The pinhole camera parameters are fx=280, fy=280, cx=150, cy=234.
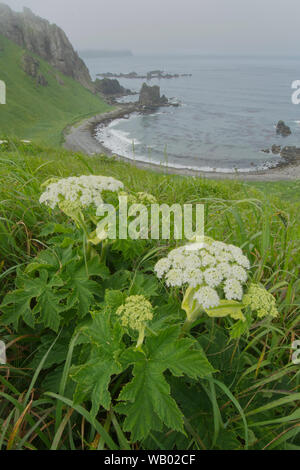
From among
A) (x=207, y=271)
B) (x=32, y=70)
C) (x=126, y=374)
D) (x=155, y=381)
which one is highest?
(x=32, y=70)

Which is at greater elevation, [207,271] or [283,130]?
[283,130]

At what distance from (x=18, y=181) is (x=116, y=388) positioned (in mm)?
4026

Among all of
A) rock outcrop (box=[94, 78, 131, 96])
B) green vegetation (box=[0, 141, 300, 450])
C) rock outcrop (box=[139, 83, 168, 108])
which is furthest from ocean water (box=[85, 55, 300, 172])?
green vegetation (box=[0, 141, 300, 450])

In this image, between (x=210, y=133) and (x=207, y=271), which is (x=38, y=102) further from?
(x=207, y=271)

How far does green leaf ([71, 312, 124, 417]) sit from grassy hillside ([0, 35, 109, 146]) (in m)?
68.4

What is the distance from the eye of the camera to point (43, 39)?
139500 millimetres

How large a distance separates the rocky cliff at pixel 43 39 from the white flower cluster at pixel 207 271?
164028mm

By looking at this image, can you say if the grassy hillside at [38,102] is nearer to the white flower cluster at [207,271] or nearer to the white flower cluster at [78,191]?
the white flower cluster at [78,191]

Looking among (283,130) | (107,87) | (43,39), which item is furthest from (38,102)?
(283,130)

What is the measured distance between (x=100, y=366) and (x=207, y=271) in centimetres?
103

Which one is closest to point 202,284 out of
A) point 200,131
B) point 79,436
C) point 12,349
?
point 79,436

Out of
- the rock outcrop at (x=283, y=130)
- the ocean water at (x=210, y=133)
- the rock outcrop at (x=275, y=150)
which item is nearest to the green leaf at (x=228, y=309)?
the ocean water at (x=210, y=133)

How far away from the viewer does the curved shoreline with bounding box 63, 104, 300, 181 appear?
47125mm

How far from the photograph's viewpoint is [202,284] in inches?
85.9
